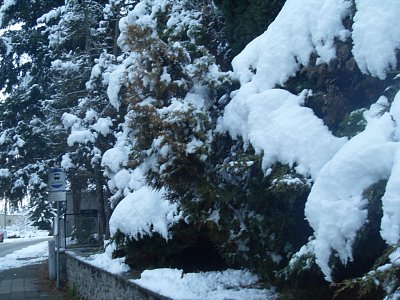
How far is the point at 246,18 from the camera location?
7.40 m

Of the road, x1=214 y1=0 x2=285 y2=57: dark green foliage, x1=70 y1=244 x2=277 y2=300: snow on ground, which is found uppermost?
x1=214 y1=0 x2=285 y2=57: dark green foliage

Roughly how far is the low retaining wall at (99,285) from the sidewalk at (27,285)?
524 millimetres

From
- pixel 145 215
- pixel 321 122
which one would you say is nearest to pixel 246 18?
pixel 321 122

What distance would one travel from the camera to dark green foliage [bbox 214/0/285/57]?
Answer: 7.18 metres

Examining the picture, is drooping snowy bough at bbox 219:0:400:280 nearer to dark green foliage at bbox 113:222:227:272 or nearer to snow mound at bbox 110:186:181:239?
snow mound at bbox 110:186:181:239

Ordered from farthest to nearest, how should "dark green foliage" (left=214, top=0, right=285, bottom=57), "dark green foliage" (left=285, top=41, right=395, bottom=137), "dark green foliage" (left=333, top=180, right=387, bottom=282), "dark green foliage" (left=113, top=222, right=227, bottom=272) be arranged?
"dark green foliage" (left=113, top=222, right=227, bottom=272) < "dark green foliage" (left=214, top=0, right=285, bottom=57) < "dark green foliage" (left=285, top=41, right=395, bottom=137) < "dark green foliage" (left=333, top=180, right=387, bottom=282)

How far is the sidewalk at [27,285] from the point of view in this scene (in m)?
12.4

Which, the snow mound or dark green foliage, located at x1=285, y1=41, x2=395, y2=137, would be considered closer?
dark green foliage, located at x1=285, y1=41, x2=395, y2=137

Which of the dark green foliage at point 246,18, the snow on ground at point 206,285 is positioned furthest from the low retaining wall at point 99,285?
the dark green foliage at point 246,18

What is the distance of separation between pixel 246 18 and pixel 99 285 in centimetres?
478

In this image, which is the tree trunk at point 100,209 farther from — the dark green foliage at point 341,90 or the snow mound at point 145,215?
the dark green foliage at point 341,90

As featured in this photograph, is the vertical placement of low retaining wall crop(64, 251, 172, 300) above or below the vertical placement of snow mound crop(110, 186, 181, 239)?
below

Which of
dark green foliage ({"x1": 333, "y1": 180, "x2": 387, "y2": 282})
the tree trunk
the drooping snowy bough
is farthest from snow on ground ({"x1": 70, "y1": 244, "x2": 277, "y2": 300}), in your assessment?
the tree trunk

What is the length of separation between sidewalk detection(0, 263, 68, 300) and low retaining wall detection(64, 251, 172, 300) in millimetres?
524
